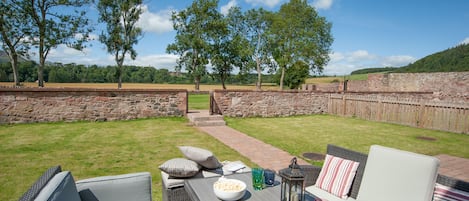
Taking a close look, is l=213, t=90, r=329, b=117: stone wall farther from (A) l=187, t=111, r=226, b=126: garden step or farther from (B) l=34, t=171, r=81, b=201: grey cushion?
(B) l=34, t=171, r=81, b=201: grey cushion

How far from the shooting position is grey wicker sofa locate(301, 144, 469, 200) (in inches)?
82.5

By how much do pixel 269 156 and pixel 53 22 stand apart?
1558 centimetres

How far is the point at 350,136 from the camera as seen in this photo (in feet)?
27.2

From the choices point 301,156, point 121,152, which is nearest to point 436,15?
point 301,156

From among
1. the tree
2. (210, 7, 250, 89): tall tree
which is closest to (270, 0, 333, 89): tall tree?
the tree

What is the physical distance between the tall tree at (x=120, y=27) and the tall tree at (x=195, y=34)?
6344 millimetres

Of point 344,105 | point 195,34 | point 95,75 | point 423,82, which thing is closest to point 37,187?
point 344,105

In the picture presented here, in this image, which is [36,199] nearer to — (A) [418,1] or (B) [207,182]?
(B) [207,182]

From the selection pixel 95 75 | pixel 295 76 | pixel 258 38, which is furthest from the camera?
pixel 295 76

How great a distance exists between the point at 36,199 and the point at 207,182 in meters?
1.52

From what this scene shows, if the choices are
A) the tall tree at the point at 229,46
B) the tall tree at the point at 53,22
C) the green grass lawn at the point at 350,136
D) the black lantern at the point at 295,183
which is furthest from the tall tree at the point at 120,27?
the black lantern at the point at 295,183

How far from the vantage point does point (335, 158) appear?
3.10 m

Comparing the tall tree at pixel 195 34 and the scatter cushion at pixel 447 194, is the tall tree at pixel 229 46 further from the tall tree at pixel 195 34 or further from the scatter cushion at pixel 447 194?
the scatter cushion at pixel 447 194

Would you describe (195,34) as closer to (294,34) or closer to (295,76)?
(294,34)
